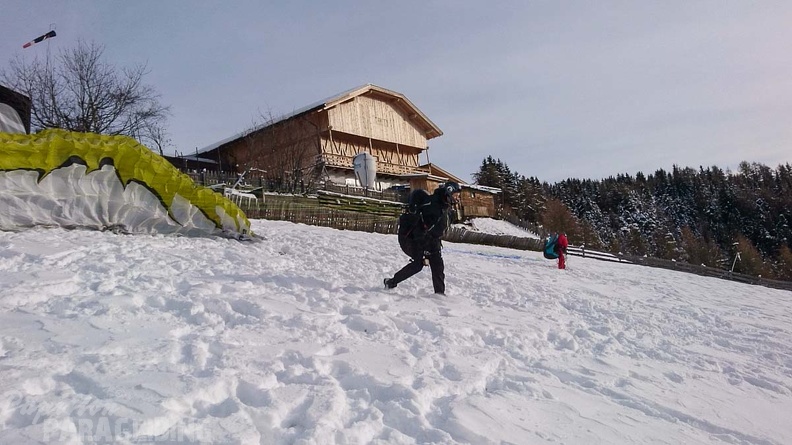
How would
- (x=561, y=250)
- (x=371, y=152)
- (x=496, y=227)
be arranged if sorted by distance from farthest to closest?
(x=496, y=227) → (x=371, y=152) → (x=561, y=250)

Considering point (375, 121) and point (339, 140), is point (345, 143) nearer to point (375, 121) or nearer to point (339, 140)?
point (339, 140)

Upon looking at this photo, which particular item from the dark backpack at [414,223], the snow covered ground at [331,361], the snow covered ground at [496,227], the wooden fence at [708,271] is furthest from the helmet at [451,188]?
the snow covered ground at [496,227]

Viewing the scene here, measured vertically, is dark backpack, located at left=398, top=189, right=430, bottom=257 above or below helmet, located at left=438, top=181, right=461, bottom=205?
below

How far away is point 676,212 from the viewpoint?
9888cm

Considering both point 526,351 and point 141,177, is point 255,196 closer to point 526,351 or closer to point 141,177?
point 141,177

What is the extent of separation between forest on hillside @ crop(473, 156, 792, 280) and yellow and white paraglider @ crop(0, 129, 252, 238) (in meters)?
52.2

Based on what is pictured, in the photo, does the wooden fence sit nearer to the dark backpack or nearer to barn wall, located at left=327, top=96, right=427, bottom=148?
the dark backpack

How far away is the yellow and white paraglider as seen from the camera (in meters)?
7.38

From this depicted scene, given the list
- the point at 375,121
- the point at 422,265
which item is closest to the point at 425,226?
the point at 422,265

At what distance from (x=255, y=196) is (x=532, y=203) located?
2070 inches

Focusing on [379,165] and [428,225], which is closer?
[428,225]

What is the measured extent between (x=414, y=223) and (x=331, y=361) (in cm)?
370

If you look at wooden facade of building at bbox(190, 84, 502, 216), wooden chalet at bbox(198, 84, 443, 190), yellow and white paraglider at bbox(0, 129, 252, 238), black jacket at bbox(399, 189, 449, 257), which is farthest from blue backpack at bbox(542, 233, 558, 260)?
wooden facade of building at bbox(190, 84, 502, 216)

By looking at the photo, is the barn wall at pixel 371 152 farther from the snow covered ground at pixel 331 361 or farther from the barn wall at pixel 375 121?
the snow covered ground at pixel 331 361
